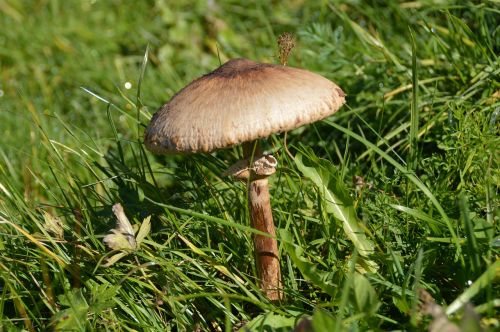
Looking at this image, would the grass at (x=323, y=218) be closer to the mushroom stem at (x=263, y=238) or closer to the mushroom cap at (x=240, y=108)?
the mushroom stem at (x=263, y=238)

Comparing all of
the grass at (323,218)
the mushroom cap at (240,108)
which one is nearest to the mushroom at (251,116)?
the mushroom cap at (240,108)

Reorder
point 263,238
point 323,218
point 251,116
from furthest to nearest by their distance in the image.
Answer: point 323,218 < point 263,238 < point 251,116

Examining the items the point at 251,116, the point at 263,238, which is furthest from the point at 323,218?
the point at 251,116

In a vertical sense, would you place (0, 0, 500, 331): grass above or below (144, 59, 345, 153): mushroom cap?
below

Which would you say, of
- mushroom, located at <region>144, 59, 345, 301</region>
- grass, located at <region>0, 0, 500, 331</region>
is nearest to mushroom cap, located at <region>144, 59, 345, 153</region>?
mushroom, located at <region>144, 59, 345, 301</region>

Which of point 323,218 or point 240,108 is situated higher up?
point 240,108

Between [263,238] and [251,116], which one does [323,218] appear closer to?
[263,238]

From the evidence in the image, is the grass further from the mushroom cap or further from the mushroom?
the mushroom cap

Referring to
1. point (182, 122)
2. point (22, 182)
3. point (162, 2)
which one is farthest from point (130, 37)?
point (182, 122)
